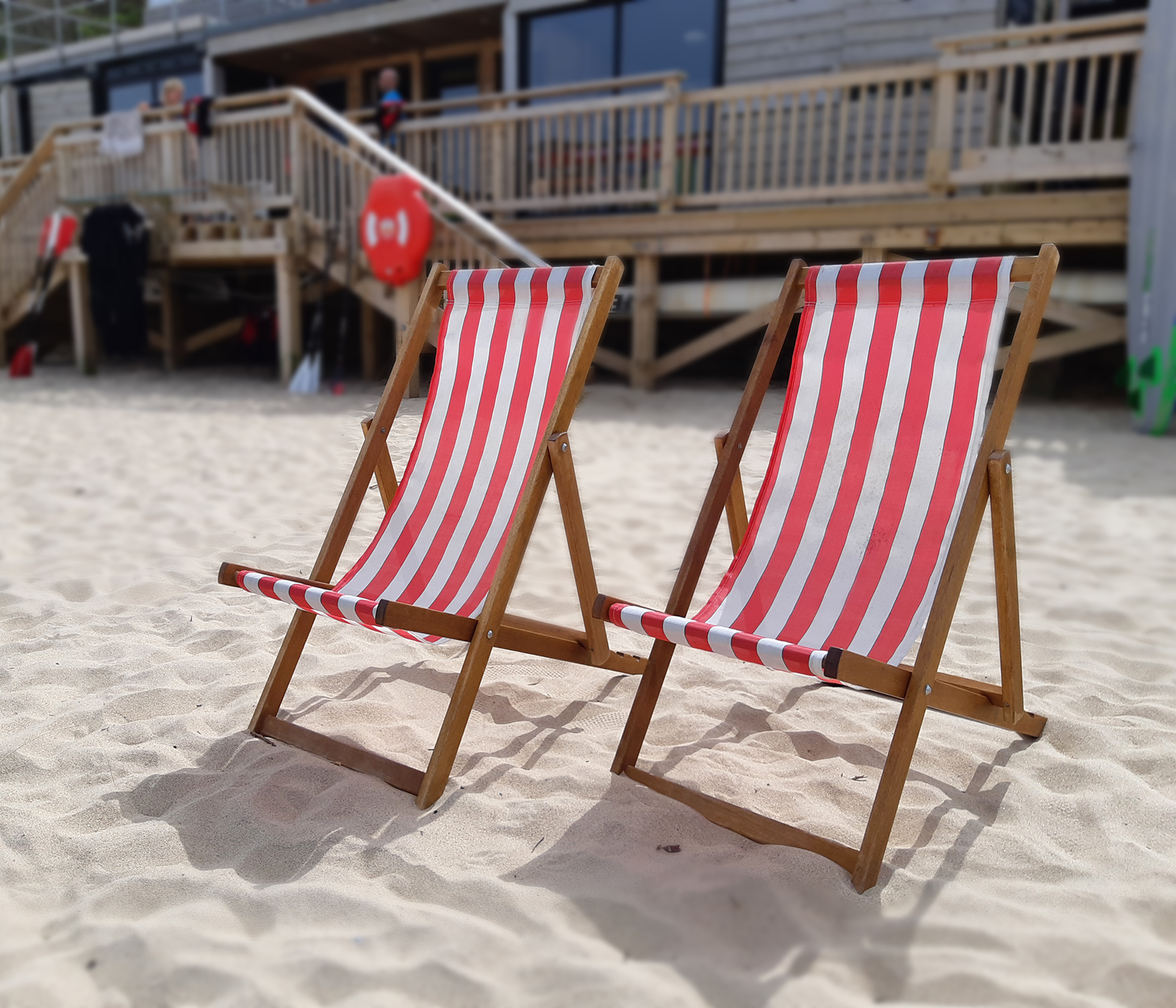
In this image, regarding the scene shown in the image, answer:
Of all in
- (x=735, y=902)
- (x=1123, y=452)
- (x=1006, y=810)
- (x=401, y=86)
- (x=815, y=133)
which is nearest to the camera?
(x=735, y=902)

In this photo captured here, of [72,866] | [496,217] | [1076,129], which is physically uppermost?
[1076,129]

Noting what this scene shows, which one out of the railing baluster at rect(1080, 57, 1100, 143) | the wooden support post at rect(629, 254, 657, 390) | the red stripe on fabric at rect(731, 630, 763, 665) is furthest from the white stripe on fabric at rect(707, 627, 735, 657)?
the wooden support post at rect(629, 254, 657, 390)

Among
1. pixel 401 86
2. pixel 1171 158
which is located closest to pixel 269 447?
pixel 1171 158

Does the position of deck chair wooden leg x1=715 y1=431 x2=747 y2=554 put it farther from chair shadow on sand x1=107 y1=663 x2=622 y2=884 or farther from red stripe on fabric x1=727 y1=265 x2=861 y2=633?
chair shadow on sand x1=107 y1=663 x2=622 y2=884

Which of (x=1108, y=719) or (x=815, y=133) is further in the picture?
(x=815, y=133)

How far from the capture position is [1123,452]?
5664mm

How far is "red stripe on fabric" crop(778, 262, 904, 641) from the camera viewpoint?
222 centimetres

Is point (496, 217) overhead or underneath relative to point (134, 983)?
overhead

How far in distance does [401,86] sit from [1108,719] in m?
12.5

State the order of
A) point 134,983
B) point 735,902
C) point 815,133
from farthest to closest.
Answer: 1. point 815,133
2. point 735,902
3. point 134,983

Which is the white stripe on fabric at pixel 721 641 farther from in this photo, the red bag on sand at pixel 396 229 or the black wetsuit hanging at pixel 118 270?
the black wetsuit hanging at pixel 118 270

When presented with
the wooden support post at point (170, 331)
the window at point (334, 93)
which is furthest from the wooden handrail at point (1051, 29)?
the window at point (334, 93)

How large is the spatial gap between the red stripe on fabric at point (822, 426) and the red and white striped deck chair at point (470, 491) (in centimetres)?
46

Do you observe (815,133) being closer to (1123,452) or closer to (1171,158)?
(1171,158)
